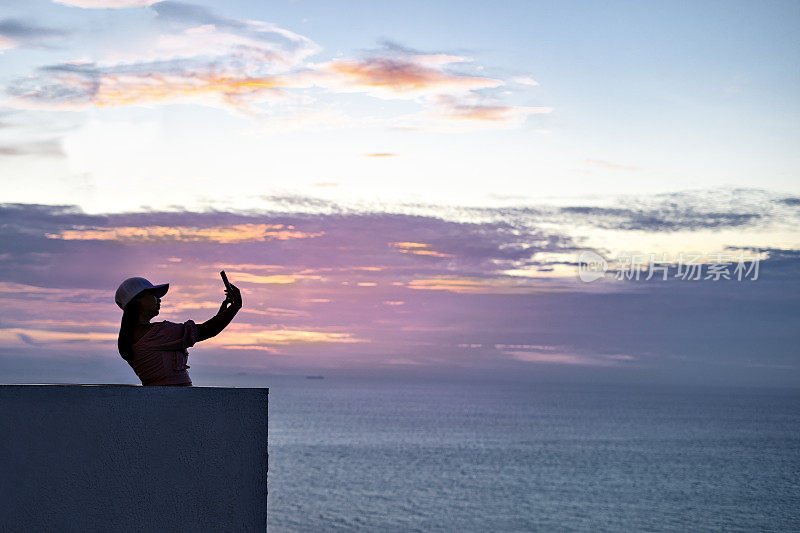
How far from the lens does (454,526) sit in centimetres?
5134

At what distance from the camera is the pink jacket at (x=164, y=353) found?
493cm

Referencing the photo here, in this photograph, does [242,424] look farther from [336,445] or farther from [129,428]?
[336,445]

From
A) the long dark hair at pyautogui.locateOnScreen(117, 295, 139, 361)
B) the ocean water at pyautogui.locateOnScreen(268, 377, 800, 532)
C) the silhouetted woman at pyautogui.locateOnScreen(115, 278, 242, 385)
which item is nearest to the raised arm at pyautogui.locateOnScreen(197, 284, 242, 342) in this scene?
the silhouetted woman at pyautogui.locateOnScreen(115, 278, 242, 385)

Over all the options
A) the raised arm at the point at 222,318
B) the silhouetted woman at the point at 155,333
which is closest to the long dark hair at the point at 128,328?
the silhouetted woman at the point at 155,333

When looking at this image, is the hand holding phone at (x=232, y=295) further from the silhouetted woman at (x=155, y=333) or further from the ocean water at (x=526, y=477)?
the ocean water at (x=526, y=477)

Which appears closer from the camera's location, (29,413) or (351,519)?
(29,413)

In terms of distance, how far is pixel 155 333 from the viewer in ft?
16.5

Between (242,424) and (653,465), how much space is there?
81172 mm

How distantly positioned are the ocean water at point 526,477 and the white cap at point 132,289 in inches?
1748

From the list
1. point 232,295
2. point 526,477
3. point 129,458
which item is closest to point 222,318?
point 232,295

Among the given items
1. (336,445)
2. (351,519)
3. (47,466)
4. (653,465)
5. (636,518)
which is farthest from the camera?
(336,445)

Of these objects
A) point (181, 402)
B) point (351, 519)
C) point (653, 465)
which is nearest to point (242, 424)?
point (181, 402)

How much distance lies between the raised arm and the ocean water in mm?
44458

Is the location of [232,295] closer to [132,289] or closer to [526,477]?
[132,289]
